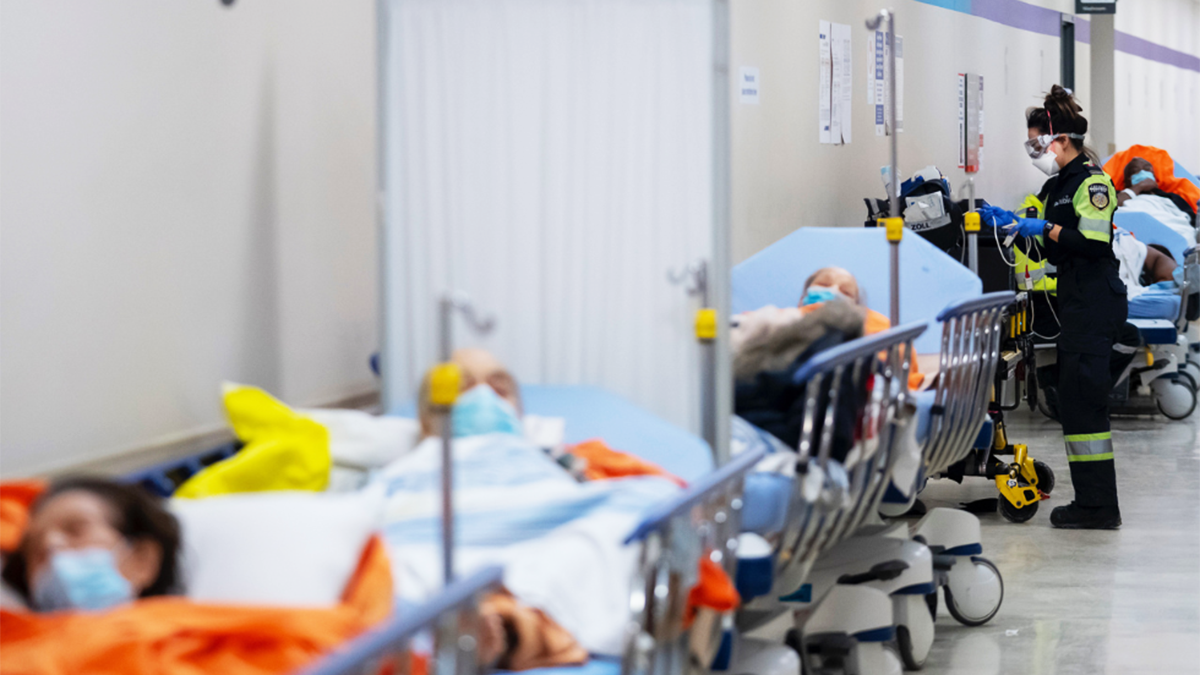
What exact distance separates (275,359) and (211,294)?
264mm

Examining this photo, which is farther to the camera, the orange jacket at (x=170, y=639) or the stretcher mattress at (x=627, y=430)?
the stretcher mattress at (x=627, y=430)

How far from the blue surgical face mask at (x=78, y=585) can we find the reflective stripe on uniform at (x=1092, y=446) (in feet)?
13.9

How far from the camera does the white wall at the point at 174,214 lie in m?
2.09

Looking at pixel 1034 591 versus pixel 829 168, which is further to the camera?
pixel 829 168

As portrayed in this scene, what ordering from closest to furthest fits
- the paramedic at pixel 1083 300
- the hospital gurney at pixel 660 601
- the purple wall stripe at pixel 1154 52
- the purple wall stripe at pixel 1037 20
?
1. the hospital gurney at pixel 660 601
2. the paramedic at pixel 1083 300
3. the purple wall stripe at pixel 1037 20
4. the purple wall stripe at pixel 1154 52

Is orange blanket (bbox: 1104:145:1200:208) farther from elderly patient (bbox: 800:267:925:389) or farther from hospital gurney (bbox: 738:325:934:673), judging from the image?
hospital gurney (bbox: 738:325:934:673)

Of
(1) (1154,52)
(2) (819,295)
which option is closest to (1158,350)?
(2) (819,295)

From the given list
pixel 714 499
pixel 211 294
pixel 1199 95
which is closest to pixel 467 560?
pixel 714 499

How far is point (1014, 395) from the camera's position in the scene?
22.7ft

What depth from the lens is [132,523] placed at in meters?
1.65

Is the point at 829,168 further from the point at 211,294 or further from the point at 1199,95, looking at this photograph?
the point at 1199,95

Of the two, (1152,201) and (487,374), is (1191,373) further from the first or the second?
(487,374)

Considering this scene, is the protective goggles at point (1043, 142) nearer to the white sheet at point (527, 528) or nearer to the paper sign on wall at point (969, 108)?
the paper sign on wall at point (969, 108)

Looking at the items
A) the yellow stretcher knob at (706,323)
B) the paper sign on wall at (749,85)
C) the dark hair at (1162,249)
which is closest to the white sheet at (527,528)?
the yellow stretcher knob at (706,323)
